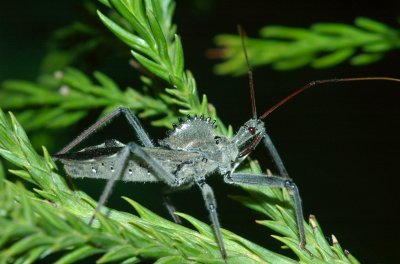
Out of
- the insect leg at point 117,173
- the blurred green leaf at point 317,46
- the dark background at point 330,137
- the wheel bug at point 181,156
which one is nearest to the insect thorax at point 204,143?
the wheel bug at point 181,156

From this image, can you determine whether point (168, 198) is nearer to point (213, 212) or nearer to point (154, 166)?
point (154, 166)

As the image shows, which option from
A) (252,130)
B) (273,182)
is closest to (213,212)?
(273,182)

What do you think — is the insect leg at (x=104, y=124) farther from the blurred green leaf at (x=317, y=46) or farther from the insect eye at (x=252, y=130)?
the blurred green leaf at (x=317, y=46)

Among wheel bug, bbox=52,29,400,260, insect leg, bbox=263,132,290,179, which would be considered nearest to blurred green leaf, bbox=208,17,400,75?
wheel bug, bbox=52,29,400,260

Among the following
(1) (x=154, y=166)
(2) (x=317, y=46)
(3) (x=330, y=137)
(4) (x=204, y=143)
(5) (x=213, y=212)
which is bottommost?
(5) (x=213, y=212)

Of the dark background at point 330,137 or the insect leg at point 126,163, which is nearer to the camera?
the insect leg at point 126,163

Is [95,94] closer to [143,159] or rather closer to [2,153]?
[143,159]
